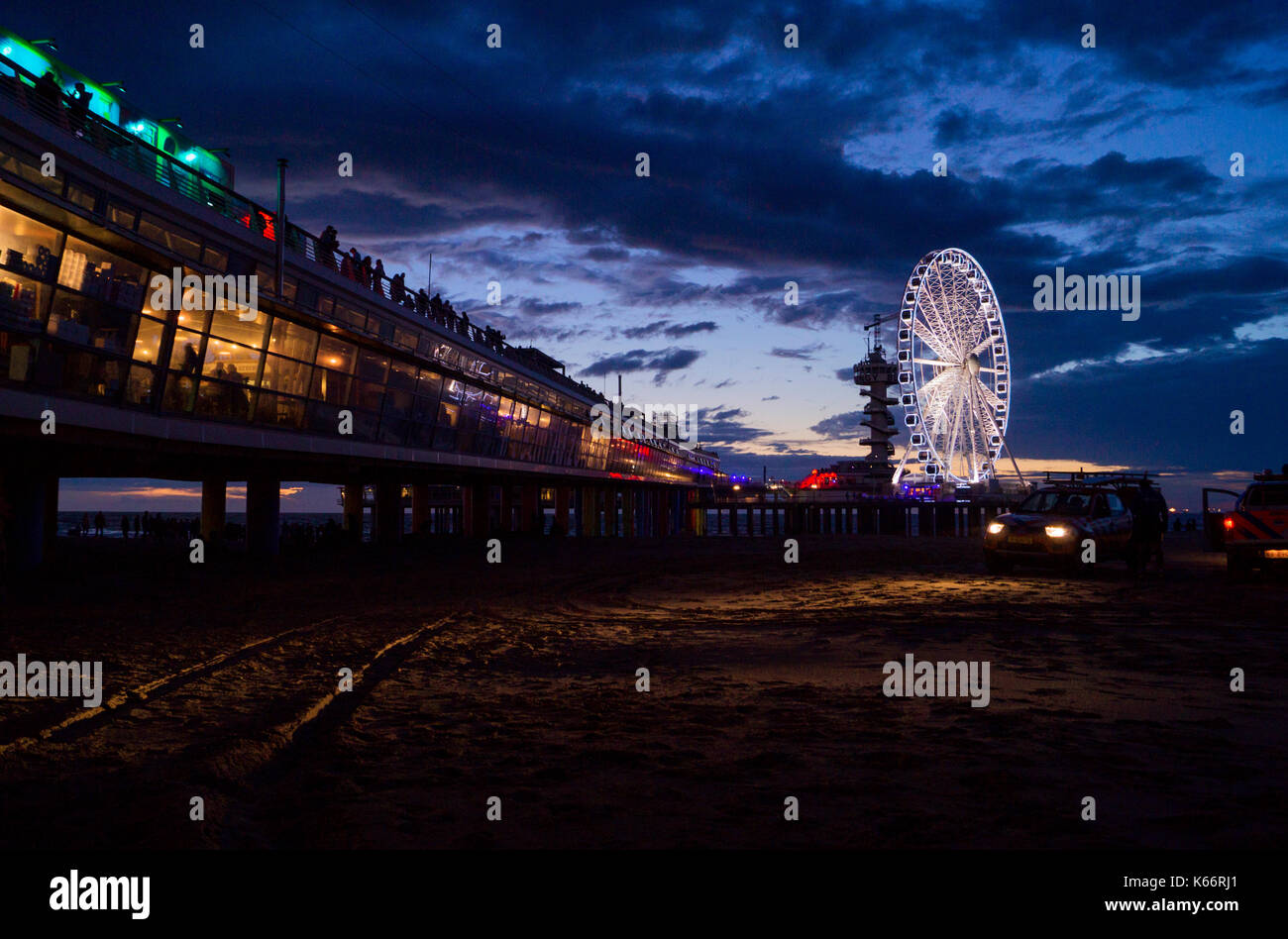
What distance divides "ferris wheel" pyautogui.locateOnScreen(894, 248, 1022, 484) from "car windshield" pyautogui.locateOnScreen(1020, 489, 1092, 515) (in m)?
34.6

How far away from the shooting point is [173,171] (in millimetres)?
18516

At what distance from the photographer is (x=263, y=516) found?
2830cm

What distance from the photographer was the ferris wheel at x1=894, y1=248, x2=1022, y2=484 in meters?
52.9

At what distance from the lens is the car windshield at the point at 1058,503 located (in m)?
18.0

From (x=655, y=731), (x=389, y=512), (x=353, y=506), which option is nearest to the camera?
(x=655, y=731)

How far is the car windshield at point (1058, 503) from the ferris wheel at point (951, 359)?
113 feet

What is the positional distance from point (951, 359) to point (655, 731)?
5225 centimetres

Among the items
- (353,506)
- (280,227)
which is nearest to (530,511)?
(353,506)

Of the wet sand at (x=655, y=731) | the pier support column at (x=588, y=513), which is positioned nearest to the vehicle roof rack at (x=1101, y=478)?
the wet sand at (x=655, y=731)

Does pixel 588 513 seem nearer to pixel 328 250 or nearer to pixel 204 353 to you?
pixel 328 250

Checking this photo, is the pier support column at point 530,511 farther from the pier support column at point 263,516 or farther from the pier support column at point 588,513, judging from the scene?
the pier support column at point 263,516

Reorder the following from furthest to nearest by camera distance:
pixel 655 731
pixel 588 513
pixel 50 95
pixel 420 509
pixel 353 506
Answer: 1. pixel 588 513
2. pixel 420 509
3. pixel 353 506
4. pixel 50 95
5. pixel 655 731

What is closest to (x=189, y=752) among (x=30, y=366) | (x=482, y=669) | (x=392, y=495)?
(x=482, y=669)
